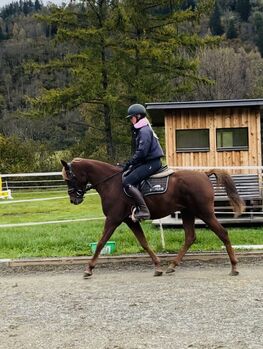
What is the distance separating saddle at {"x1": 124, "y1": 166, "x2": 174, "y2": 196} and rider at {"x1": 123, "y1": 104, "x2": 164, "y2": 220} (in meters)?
0.10

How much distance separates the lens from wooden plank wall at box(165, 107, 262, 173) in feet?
52.0

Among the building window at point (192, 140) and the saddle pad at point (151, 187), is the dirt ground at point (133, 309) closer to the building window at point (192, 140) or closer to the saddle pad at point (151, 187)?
the saddle pad at point (151, 187)

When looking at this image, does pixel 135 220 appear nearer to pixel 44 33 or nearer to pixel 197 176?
pixel 197 176

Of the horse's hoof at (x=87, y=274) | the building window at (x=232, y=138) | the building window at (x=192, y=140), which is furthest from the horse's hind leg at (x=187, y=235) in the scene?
the building window at (x=232, y=138)

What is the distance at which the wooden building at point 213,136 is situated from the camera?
52.0 feet

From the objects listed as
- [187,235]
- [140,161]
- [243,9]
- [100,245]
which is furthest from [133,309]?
[243,9]

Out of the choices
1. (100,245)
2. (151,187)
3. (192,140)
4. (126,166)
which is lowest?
(100,245)

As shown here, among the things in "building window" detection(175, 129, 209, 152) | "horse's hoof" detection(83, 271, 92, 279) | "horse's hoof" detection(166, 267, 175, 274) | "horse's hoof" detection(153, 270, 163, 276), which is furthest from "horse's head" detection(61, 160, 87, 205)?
"building window" detection(175, 129, 209, 152)

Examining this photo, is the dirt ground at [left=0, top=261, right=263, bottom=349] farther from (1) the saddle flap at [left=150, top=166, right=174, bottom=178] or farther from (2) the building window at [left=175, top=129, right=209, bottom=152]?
(2) the building window at [left=175, top=129, right=209, bottom=152]

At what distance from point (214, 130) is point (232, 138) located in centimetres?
60

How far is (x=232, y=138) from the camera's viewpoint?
52.4ft

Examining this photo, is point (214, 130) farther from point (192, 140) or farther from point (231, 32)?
point (231, 32)

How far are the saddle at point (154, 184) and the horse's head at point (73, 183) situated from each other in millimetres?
1040

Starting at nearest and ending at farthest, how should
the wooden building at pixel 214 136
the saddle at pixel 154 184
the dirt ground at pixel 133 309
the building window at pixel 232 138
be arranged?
the dirt ground at pixel 133 309 → the saddle at pixel 154 184 → the wooden building at pixel 214 136 → the building window at pixel 232 138
